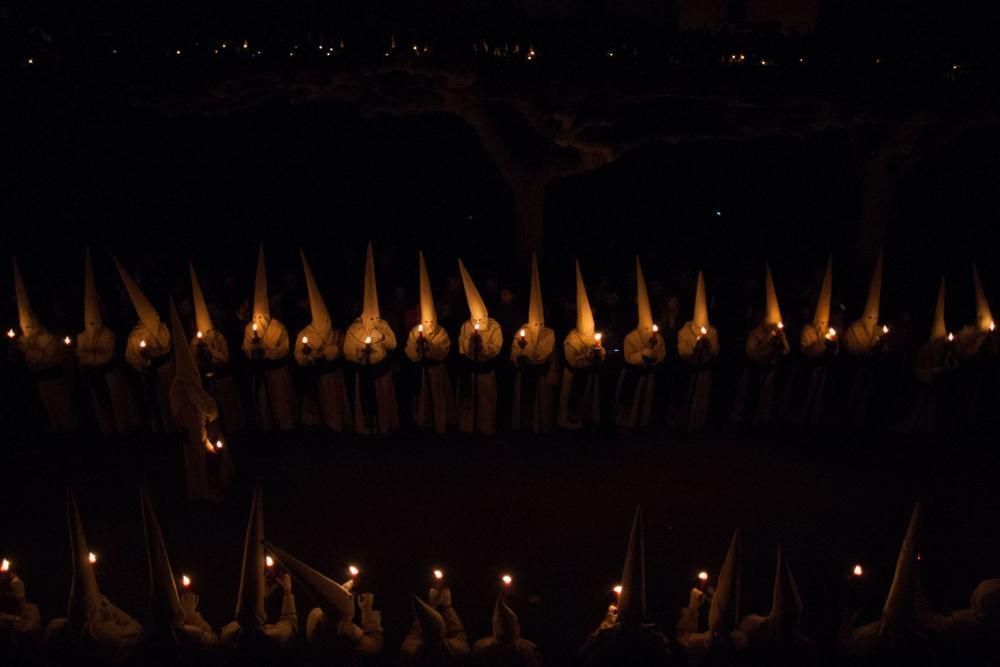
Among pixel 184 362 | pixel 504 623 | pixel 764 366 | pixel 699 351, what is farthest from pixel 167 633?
pixel 764 366

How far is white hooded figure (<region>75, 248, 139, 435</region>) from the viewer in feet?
23.1

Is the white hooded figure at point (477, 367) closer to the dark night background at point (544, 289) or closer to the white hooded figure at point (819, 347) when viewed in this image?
the dark night background at point (544, 289)

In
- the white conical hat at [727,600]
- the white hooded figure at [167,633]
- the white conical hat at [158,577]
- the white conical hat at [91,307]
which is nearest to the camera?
the white conical hat at [158,577]

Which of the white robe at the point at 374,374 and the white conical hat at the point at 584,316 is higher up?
the white conical hat at the point at 584,316

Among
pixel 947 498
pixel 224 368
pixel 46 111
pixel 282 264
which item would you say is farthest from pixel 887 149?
pixel 46 111

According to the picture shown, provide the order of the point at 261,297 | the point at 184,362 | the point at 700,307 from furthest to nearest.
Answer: the point at 700,307
the point at 261,297
the point at 184,362

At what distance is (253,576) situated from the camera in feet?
13.9

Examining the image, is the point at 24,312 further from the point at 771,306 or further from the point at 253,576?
the point at 771,306

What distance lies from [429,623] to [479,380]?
11.6 feet

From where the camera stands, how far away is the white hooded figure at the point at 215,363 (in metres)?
7.00

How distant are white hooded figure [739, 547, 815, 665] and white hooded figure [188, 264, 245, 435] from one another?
508 cm

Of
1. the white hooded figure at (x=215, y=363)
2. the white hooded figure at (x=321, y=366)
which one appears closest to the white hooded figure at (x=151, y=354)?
the white hooded figure at (x=215, y=363)

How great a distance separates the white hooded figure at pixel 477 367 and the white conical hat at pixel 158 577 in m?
3.65

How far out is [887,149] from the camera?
8.95 meters
